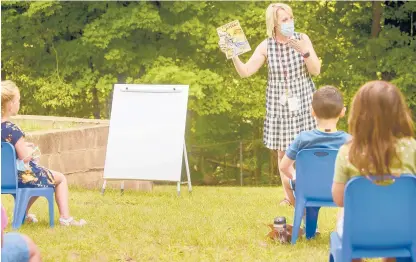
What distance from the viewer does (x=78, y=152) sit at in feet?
40.0

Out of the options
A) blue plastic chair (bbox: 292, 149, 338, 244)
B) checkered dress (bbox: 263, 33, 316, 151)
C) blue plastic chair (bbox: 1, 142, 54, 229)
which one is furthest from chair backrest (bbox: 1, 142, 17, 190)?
checkered dress (bbox: 263, 33, 316, 151)

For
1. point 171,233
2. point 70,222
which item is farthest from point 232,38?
point 70,222

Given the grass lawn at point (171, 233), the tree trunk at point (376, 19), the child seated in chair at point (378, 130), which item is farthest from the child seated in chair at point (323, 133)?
the tree trunk at point (376, 19)

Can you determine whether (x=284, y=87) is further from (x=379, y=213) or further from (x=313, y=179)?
(x=379, y=213)

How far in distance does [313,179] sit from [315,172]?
0.06 metres

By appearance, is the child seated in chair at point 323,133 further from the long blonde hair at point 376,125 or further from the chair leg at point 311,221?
the long blonde hair at point 376,125

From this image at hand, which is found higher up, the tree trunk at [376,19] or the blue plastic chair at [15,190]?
the tree trunk at [376,19]

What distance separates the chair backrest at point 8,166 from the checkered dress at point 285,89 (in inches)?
103

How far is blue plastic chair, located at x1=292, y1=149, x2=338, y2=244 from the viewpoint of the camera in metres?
5.86

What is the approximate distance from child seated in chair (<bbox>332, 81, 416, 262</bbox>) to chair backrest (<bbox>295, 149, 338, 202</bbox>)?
1633mm

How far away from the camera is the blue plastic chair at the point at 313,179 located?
231 inches

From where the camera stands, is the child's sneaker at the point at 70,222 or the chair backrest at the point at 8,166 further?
the child's sneaker at the point at 70,222

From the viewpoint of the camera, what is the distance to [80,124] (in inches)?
534

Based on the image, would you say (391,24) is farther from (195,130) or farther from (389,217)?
(389,217)
